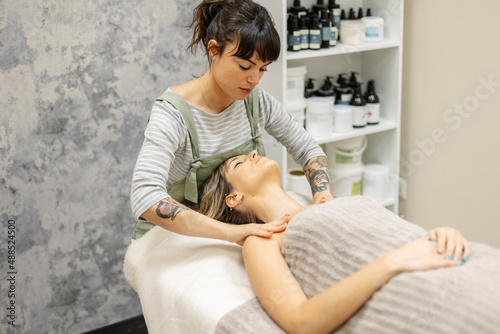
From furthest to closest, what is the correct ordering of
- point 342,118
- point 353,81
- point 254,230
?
point 353,81 < point 342,118 < point 254,230

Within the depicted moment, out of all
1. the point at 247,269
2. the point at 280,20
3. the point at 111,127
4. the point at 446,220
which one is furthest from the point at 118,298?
the point at 446,220

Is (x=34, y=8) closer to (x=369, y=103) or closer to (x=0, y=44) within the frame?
(x=0, y=44)

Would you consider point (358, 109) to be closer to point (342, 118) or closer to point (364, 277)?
point (342, 118)

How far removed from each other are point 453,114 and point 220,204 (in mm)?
1301

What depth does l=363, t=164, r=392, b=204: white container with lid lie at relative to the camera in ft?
8.49

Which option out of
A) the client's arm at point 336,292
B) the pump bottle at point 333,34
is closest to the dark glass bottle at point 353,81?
the pump bottle at point 333,34

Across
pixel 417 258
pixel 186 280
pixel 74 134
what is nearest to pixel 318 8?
pixel 74 134

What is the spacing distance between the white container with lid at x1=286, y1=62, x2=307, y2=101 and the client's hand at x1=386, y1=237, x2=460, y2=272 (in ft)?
4.35

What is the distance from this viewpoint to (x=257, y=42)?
1.44 m

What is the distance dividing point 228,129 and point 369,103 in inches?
42.3

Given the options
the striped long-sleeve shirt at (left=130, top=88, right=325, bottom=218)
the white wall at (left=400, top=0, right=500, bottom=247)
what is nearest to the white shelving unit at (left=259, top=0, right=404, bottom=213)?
the white wall at (left=400, top=0, right=500, bottom=247)

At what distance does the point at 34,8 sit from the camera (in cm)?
183

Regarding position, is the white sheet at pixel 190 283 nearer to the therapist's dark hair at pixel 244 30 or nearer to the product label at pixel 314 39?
Answer: the therapist's dark hair at pixel 244 30

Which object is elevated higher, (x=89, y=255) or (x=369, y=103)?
(x=369, y=103)
